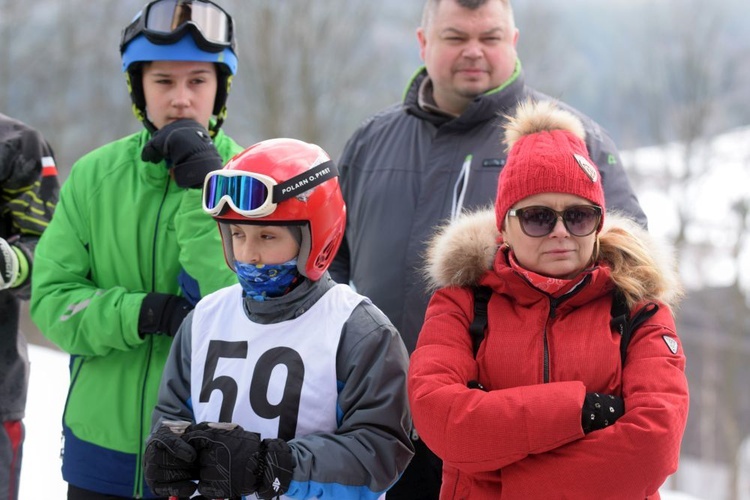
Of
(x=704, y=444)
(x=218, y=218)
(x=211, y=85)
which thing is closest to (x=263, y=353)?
(x=218, y=218)

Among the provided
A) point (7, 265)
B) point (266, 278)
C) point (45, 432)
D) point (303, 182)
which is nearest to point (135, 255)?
point (7, 265)

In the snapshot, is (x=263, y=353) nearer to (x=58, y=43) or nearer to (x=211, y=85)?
(x=211, y=85)

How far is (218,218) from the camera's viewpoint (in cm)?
269

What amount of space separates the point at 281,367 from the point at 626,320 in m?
0.98

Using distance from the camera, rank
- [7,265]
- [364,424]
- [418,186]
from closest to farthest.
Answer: [364,424]
[7,265]
[418,186]

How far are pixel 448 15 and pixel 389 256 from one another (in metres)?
0.97

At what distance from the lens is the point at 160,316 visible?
3023 millimetres

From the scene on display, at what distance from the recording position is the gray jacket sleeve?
248 centimetres

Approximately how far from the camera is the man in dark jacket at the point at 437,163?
3.32 meters

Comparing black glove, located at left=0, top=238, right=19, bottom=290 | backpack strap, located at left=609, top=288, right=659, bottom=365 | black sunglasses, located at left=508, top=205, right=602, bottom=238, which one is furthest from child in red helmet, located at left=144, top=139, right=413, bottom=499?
black glove, located at left=0, top=238, right=19, bottom=290

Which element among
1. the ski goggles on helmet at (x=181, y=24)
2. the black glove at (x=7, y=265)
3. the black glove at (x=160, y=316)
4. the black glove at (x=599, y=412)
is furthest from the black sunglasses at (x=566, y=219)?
the black glove at (x=7, y=265)

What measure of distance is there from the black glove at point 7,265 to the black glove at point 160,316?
69 cm

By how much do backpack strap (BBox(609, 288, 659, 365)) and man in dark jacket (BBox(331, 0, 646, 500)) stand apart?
2.38 feet

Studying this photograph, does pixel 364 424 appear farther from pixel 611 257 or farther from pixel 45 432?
pixel 45 432
